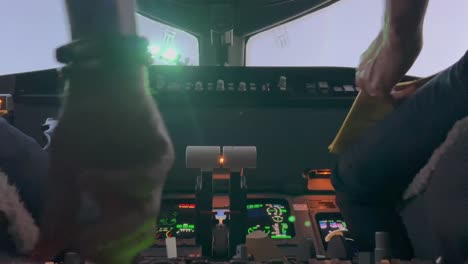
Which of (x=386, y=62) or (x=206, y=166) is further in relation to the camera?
(x=206, y=166)

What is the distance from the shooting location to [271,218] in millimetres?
1606

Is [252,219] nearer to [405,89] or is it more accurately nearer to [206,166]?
[206,166]

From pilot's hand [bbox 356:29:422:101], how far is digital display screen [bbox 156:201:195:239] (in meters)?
0.86

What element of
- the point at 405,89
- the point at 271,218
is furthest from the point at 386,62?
the point at 271,218

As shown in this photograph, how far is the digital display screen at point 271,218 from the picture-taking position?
1.54 m

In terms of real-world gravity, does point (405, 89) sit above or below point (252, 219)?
above

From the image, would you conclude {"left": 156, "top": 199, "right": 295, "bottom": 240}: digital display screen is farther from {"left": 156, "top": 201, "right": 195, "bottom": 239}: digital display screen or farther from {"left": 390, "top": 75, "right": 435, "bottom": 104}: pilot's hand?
{"left": 390, "top": 75, "right": 435, "bottom": 104}: pilot's hand

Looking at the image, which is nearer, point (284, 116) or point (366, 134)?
point (366, 134)

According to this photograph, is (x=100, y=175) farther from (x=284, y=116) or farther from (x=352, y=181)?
(x=284, y=116)

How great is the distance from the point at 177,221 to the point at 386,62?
1.00 m

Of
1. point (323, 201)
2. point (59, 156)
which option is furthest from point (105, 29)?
point (323, 201)

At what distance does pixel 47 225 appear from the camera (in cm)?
51

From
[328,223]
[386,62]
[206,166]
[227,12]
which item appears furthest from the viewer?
[227,12]

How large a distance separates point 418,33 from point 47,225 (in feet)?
1.65
